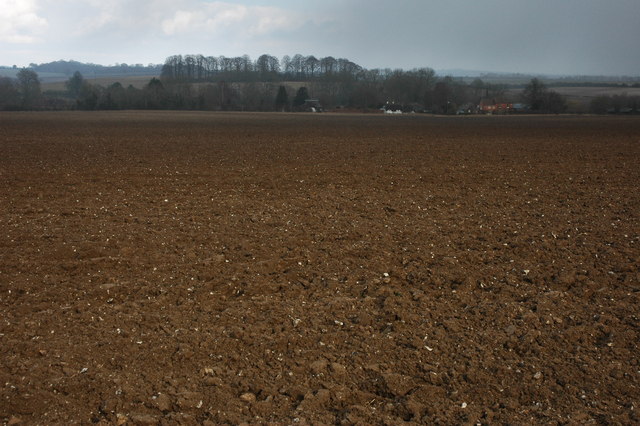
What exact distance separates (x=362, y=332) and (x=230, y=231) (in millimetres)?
5244

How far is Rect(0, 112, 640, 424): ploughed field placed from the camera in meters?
5.59

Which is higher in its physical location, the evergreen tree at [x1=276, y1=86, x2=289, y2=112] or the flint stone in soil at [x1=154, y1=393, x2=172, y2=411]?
the evergreen tree at [x1=276, y1=86, x2=289, y2=112]

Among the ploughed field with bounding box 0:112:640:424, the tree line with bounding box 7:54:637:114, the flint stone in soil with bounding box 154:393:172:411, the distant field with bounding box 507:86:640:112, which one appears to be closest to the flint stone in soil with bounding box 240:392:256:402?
the ploughed field with bounding box 0:112:640:424

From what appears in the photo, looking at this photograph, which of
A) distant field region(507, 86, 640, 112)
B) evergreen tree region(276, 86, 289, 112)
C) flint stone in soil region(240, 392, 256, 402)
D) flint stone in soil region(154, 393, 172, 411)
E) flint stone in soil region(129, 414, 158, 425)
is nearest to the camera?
flint stone in soil region(129, 414, 158, 425)

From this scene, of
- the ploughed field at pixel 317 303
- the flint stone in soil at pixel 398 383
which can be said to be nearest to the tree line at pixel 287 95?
the ploughed field at pixel 317 303

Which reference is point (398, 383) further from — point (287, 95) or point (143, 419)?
point (287, 95)

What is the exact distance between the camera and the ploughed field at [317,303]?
559 centimetres

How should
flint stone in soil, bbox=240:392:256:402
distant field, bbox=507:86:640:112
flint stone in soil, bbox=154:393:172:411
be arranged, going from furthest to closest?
distant field, bbox=507:86:640:112, flint stone in soil, bbox=240:392:256:402, flint stone in soil, bbox=154:393:172:411

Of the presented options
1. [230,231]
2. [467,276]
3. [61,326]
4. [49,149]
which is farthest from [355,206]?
[49,149]

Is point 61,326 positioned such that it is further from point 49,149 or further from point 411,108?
point 411,108

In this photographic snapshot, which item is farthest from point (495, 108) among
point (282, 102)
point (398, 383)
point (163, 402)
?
point (163, 402)

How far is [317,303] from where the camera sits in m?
7.88

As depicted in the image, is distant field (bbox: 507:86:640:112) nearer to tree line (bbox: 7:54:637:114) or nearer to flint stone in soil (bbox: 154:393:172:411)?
tree line (bbox: 7:54:637:114)

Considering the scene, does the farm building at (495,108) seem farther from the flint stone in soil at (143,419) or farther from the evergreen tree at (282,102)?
the flint stone in soil at (143,419)
